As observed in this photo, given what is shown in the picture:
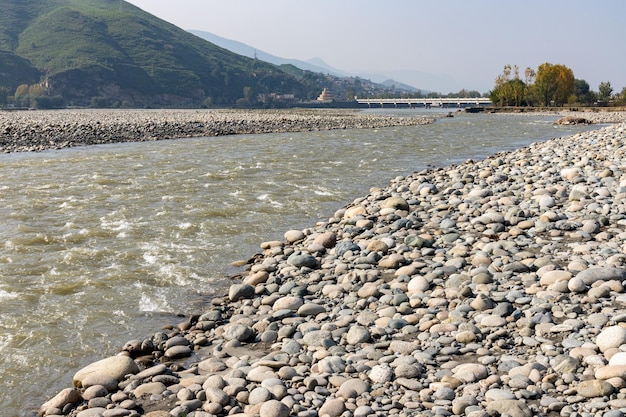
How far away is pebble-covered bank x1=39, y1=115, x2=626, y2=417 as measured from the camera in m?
4.32

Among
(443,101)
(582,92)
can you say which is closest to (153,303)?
(582,92)

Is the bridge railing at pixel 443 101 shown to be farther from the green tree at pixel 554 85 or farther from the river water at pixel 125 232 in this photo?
the river water at pixel 125 232

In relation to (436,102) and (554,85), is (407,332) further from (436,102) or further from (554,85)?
(436,102)

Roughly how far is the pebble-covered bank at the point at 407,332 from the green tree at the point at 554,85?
4162 inches

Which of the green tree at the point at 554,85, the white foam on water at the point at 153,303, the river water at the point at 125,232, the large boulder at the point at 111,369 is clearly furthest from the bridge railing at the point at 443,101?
the large boulder at the point at 111,369

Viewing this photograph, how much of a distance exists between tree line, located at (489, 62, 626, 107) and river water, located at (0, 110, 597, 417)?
9173 cm

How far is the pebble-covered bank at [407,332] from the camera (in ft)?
14.2

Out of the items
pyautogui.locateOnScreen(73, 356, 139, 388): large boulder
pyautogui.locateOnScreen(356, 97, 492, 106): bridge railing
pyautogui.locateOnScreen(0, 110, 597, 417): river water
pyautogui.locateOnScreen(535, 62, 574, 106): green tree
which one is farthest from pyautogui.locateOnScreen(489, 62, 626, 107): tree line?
pyautogui.locateOnScreen(73, 356, 139, 388): large boulder

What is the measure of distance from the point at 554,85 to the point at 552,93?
60.5 inches

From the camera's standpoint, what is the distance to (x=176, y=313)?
7.01 m

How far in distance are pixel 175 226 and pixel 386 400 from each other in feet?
26.5

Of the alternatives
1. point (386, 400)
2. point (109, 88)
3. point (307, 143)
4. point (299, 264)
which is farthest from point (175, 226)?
point (109, 88)

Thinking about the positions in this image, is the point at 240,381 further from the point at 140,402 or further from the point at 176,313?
the point at 176,313

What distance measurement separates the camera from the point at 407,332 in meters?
5.64
